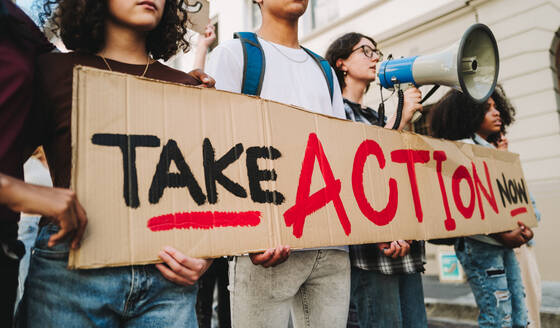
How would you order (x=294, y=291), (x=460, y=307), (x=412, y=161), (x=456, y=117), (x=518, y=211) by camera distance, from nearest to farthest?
(x=294, y=291)
(x=412, y=161)
(x=518, y=211)
(x=456, y=117)
(x=460, y=307)

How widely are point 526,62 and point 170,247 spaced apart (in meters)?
5.73

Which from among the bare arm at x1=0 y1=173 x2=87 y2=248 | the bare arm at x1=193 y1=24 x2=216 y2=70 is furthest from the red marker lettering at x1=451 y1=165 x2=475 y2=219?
the bare arm at x1=0 y1=173 x2=87 y2=248

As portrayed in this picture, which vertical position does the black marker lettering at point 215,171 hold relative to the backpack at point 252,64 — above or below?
below

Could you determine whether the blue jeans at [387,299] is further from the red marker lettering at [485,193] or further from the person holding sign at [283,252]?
the red marker lettering at [485,193]

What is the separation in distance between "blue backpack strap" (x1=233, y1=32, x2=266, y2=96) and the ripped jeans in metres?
1.59

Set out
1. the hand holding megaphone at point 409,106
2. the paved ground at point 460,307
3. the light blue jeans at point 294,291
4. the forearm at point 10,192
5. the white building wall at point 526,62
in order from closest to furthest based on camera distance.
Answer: the forearm at point 10,192, the light blue jeans at point 294,291, the hand holding megaphone at point 409,106, the paved ground at point 460,307, the white building wall at point 526,62

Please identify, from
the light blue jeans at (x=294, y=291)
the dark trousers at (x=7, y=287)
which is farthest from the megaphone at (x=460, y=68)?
the dark trousers at (x=7, y=287)

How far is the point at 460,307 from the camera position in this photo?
3.92m

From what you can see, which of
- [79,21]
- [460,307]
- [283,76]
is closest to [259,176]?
[283,76]

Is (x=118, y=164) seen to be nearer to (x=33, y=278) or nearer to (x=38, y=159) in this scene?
(x=33, y=278)

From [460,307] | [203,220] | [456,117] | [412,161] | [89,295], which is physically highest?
[456,117]

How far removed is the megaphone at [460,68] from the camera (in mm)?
1810

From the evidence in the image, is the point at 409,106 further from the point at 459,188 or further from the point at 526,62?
the point at 526,62

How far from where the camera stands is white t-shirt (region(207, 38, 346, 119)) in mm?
1454
